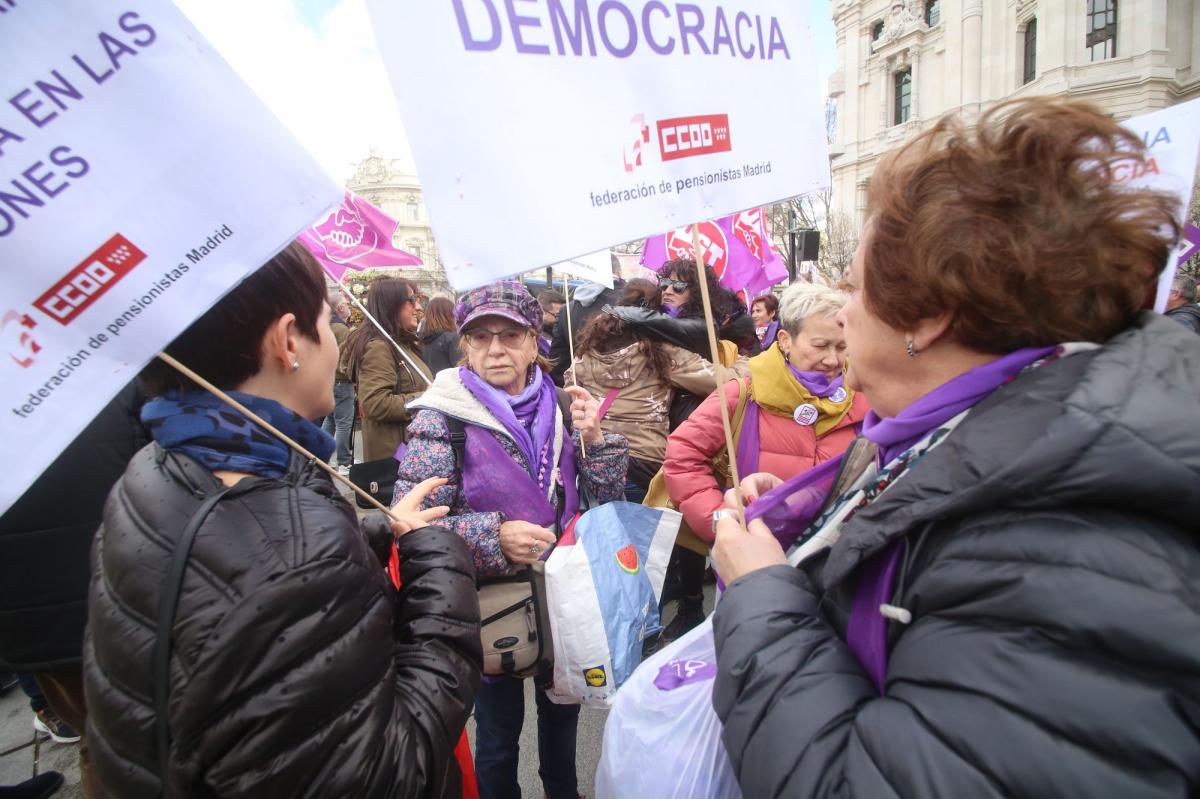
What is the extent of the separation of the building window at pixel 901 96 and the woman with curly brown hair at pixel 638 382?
48415mm

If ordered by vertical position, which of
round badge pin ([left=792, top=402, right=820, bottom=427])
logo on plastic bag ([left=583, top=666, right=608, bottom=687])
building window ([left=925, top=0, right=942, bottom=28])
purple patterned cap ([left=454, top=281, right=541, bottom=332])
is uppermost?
building window ([left=925, top=0, right=942, bottom=28])

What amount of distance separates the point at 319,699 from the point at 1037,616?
1.01 metres

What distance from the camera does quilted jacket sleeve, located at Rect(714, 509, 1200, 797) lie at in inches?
25.3

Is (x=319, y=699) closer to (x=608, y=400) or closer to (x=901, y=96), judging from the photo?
(x=608, y=400)

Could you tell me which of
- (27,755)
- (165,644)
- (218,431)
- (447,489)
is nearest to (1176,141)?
(447,489)

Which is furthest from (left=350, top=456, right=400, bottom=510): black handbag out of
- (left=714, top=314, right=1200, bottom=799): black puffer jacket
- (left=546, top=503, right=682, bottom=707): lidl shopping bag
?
(left=714, top=314, right=1200, bottom=799): black puffer jacket

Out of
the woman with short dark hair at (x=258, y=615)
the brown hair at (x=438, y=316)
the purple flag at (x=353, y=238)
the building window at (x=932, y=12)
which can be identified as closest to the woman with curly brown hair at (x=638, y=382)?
the purple flag at (x=353, y=238)

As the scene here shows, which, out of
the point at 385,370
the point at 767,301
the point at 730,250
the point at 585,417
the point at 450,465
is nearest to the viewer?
the point at 450,465

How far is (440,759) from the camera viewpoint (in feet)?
3.64

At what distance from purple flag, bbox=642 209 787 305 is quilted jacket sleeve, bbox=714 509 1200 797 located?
4.93 meters

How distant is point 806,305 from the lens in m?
2.48

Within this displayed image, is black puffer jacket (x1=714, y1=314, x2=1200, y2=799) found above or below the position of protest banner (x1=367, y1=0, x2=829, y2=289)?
below

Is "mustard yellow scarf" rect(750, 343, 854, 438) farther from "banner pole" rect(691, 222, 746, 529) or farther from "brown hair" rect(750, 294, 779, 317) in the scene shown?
"brown hair" rect(750, 294, 779, 317)

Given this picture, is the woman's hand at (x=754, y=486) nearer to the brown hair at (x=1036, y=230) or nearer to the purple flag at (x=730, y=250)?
the brown hair at (x=1036, y=230)
